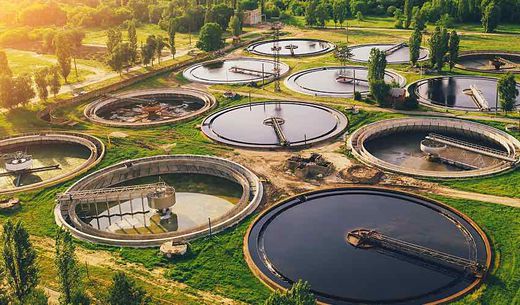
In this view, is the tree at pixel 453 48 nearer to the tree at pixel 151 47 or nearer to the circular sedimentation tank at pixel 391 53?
the circular sedimentation tank at pixel 391 53

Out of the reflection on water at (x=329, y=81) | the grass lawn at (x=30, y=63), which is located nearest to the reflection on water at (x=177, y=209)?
the reflection on water at (x=329, y=81)

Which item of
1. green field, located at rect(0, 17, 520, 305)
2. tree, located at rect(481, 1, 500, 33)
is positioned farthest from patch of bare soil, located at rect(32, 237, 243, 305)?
tree, located at rect(481, 1, 500, 33)

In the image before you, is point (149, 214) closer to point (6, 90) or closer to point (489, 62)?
point (6, 90)

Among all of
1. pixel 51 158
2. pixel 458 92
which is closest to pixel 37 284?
pixel 51 158

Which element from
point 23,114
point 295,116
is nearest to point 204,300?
point 295,116

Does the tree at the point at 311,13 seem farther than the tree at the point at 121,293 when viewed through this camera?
Yes

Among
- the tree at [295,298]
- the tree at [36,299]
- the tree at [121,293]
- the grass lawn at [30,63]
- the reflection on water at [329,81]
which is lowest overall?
the tree at [36,299]

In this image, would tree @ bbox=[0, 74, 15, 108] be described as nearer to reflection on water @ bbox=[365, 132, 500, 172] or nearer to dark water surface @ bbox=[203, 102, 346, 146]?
dark water surface @ bbox=[203, 102, 346, 146]
